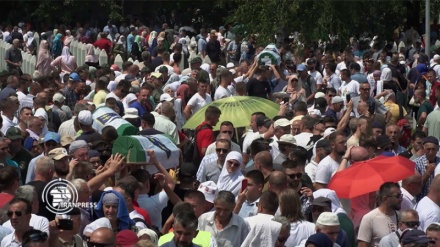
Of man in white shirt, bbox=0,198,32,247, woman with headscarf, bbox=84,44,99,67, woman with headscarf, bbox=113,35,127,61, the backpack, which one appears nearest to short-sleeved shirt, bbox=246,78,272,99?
the backpack

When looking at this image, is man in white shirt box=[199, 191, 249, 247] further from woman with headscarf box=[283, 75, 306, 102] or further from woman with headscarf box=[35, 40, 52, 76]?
woman with headscarf box=[35, 40, 52, 76]

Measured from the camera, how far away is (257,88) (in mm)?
20297

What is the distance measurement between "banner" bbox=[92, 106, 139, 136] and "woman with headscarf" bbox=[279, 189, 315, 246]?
395cm

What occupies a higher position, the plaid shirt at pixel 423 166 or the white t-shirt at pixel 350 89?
the plaid shirt at pixel 423 166

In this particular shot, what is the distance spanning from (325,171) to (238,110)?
12.2ft

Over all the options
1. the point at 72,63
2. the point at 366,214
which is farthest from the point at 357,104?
the point at 72,63

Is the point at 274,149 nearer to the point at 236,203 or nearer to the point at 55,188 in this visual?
the point at 236,203

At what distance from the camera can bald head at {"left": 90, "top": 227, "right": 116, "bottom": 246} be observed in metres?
8.96

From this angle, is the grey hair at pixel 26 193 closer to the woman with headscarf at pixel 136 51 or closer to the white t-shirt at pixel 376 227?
the white t-shirt at pixel 376 227

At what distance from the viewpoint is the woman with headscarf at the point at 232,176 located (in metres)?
12.4

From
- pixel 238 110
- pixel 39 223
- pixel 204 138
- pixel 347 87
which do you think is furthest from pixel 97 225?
pixel 347 87

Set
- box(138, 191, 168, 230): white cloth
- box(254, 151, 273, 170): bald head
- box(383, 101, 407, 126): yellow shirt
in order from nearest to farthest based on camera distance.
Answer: box(138, 191, 168, 230): white cloth → box(254, 151, 273, 170): bald head → box(383, 101, 407, 126): yellow shirt

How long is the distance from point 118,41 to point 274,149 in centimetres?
2419


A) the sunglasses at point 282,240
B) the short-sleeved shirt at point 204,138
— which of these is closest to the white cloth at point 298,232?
the sunglasses at point 282,240
